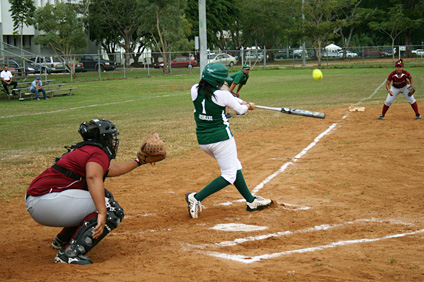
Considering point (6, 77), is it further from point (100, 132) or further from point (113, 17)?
point (113, 17)

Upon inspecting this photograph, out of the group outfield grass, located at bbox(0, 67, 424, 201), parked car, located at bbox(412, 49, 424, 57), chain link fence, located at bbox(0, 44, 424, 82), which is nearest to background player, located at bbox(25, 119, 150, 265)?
outfield grass, located at bbox(0, 67, 424, 201)

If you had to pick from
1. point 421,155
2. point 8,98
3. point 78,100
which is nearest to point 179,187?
point 421,155

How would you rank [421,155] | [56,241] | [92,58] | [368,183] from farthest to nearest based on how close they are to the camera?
1. [92,58]
2. [421,155]
3. [368,183]
4. [56,241]

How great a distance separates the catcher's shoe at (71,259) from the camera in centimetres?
472

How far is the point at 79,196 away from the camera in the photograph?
480cm

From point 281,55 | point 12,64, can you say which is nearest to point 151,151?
point 12,64

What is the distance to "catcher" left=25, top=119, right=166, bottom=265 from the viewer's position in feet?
15.4

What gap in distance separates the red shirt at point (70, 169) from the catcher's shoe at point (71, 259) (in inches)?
25.7

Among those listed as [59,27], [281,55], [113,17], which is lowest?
[281,55]

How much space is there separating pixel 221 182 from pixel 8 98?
25457mm

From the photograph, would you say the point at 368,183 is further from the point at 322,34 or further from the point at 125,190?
the point at 322,34

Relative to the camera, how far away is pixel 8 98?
Result: 28516mm

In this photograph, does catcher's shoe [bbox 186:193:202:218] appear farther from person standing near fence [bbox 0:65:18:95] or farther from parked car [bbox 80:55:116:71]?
parked car [bbox 80:55:116:71]

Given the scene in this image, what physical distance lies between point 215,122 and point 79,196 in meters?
2.23
